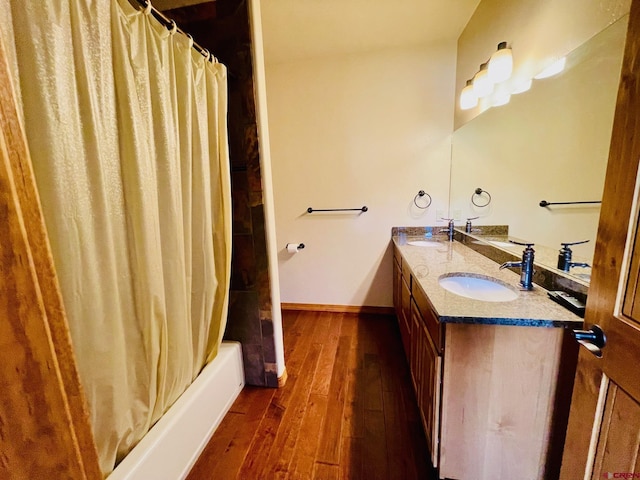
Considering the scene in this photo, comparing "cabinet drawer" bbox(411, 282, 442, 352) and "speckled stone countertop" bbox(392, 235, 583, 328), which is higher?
"speckled stone countertop" bbox(392, 235, 583, 328)

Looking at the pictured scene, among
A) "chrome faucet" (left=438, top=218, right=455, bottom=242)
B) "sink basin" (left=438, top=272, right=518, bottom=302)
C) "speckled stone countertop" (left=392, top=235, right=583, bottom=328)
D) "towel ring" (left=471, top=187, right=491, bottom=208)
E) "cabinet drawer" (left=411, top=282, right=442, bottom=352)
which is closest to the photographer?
"speckled stone countertop" (left=392, top=235, right=583, bottom=328)

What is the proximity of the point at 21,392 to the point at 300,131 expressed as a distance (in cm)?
256

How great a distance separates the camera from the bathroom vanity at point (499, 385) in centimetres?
92

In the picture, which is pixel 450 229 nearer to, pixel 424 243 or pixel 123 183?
pixel 424 243

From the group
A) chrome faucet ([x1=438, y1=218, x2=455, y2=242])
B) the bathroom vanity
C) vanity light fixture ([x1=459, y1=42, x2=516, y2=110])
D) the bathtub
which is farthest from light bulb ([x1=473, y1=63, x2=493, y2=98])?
the bathtub

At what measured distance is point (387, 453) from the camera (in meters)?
1.25

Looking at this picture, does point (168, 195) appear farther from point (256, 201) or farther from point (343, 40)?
point (343, 40)

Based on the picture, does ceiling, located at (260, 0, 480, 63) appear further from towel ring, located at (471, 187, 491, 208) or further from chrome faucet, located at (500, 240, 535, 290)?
chrome faucet, located at (500, 240, 535, 290)

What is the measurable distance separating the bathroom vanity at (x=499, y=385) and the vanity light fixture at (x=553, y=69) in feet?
3.54

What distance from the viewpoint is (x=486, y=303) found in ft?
3.36

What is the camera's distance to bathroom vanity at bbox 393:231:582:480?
36.1 inches

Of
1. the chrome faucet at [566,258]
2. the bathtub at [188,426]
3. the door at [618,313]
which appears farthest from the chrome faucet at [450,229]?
the bathtub at [188,426]

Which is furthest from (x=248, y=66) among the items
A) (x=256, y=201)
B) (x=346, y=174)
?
(x=346, y=174)

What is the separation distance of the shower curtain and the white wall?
1339 mm
